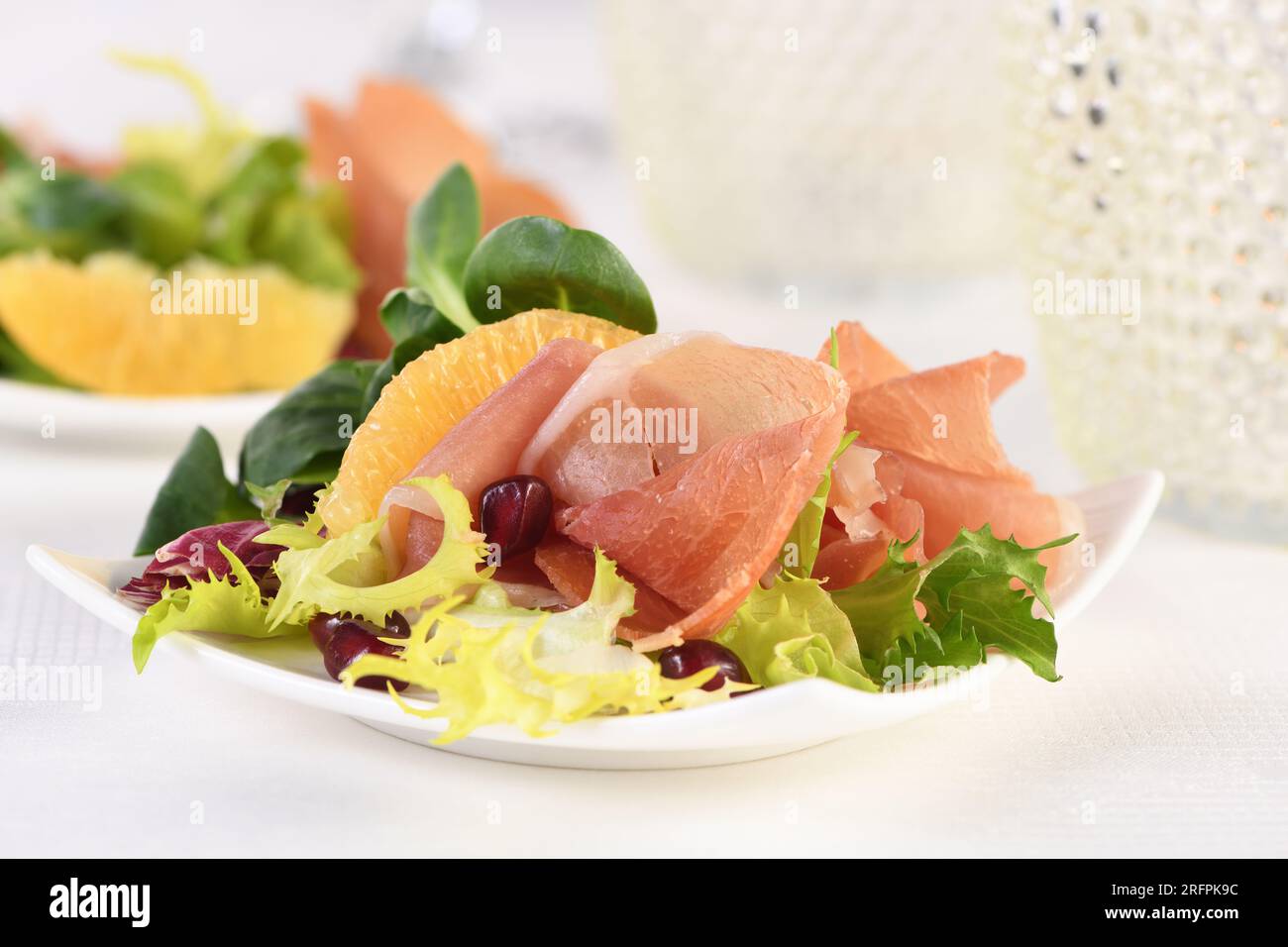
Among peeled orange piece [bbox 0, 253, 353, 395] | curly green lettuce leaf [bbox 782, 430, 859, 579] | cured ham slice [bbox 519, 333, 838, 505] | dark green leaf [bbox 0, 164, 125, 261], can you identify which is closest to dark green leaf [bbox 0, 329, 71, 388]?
peeled orange piece [bbox 0, 253, 353, 395]

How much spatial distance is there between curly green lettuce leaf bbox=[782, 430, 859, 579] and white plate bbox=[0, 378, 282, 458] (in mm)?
910

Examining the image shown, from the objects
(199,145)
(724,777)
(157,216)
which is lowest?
(724,777)

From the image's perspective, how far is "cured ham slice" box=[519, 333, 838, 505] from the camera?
1.03 m

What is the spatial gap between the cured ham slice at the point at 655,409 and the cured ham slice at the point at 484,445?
0.02 m

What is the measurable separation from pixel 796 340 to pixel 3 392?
109cm

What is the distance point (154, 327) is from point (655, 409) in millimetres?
1022

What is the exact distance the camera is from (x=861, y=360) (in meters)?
1.23

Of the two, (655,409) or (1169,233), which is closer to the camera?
(655,409)

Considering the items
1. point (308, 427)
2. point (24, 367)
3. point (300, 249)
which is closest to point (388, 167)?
point (300, 249)

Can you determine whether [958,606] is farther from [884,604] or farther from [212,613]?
[212,613]

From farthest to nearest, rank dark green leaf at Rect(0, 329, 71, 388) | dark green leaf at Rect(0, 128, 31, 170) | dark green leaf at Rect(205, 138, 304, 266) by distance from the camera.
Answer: dark green leaf at Rect(0, 128, 31, 170) → dark green leaf at Rect(205, 138, 304, 266) → dark green leaf at Rect(0, 329, 71, 388)

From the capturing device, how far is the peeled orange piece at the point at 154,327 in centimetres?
181

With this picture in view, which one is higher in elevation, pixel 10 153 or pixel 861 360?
pixel 10 153

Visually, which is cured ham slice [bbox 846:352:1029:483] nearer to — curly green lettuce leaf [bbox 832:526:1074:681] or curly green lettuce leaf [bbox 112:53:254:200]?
curly green lettuce leaf [bbox 832:526:1074:681]
